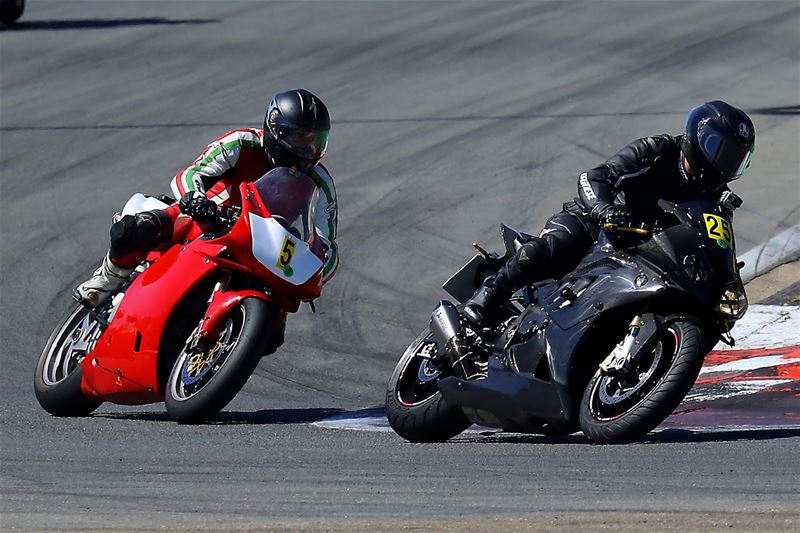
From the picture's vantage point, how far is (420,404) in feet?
26.1

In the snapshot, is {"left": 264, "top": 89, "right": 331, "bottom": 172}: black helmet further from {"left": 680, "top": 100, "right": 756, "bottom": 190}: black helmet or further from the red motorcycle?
{"left": 680, "top": 100, "right": 756, "bottom": 190}: black helmet

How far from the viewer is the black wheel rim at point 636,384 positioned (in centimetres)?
698

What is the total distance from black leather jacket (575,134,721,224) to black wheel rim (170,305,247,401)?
6.21 feet

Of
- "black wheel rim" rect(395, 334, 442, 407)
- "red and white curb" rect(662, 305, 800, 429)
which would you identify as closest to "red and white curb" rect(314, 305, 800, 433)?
"red and white curb" rect(662, 305, 800, 429)

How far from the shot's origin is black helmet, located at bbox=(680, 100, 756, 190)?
7324mm

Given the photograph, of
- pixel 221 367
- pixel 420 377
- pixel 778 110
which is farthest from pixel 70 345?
pixel 778 110

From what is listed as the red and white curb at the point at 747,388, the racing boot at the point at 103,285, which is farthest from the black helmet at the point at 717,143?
the racing boot at the point at 103,285

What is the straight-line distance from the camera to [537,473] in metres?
6.35

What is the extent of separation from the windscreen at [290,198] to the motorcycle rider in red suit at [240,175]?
12 cm

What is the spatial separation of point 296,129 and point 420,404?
167 centimetres

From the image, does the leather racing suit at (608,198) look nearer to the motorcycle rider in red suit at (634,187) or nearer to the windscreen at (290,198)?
the motorcycle rider in red suit at (634,187)

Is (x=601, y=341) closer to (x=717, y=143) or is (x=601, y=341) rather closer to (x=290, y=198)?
(x=717, y=143)

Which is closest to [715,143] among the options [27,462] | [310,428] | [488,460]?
[488,460]

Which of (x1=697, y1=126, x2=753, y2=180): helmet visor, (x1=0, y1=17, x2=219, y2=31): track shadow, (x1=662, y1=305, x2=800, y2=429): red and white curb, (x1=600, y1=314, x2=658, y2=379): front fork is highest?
(x1=697, y1=126, x2=753, y2=180): helmet visor
